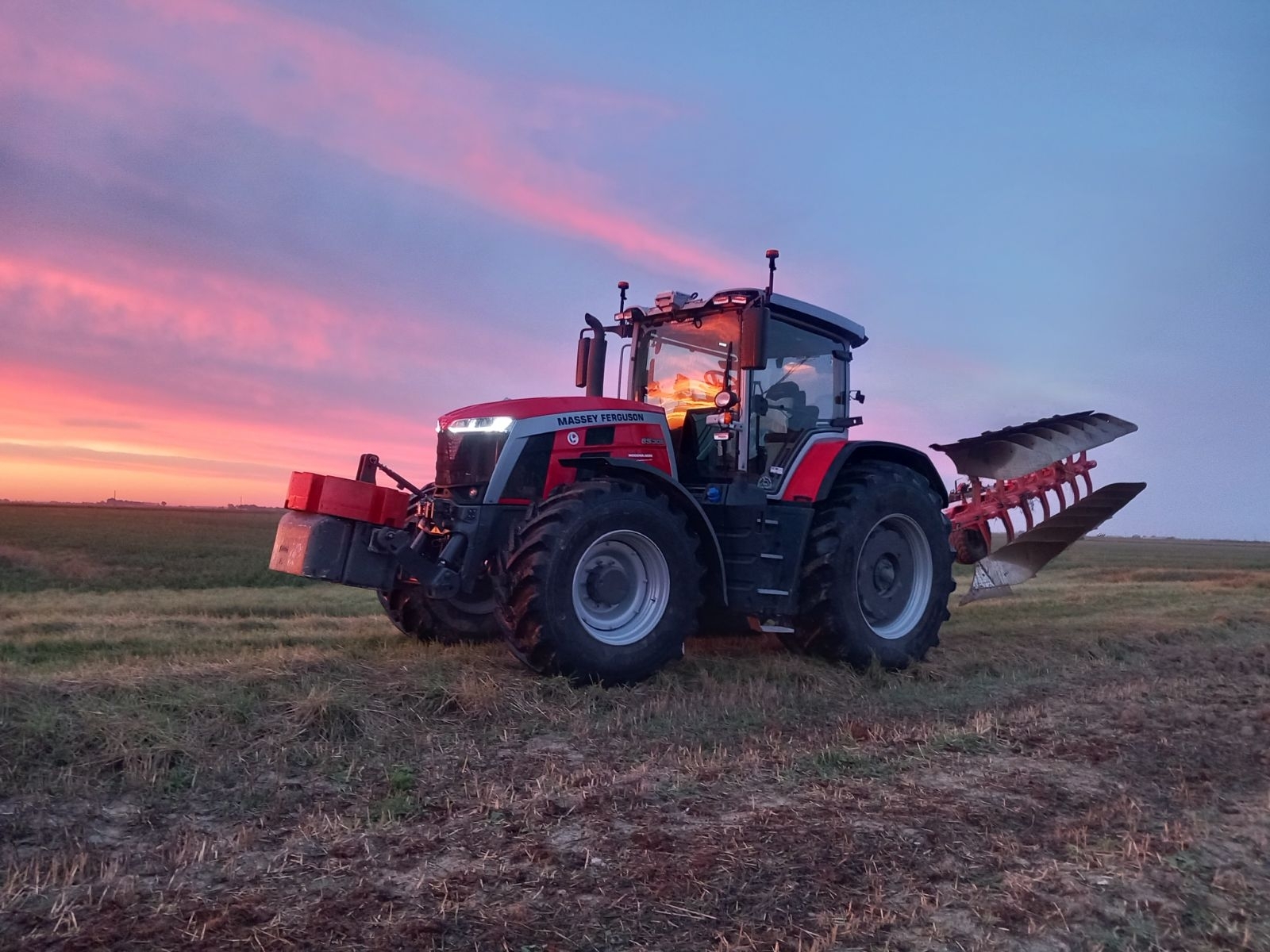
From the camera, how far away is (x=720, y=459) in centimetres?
741

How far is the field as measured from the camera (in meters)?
3.05

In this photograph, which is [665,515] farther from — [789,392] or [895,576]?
[895,576]

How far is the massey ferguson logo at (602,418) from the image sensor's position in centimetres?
655

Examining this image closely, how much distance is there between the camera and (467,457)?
670 centimetres

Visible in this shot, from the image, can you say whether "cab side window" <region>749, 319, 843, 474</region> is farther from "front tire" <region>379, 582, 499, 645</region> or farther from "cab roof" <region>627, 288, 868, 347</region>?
"front tire" <region>379, 582, 499, 645</region>

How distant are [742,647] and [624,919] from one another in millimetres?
5050

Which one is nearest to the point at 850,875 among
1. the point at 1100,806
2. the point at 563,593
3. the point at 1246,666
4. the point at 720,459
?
the point at 1100,806

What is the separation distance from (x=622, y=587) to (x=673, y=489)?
732mm

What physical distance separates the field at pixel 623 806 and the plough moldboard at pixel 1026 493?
8.67ft

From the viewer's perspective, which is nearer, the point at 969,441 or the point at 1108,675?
the point at 1108,675

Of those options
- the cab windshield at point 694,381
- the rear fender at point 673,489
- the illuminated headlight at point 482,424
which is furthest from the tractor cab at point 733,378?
the illuminated headlight at point 482,424

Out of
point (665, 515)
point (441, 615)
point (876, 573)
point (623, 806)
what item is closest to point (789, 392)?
point (876, 573)

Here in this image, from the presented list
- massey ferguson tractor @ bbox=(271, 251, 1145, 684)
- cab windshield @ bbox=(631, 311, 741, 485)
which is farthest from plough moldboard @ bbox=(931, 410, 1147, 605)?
cab windshield @ bbox=(631, 311, 741, 485)

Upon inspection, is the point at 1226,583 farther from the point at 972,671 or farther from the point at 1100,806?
the point at 1100,806
